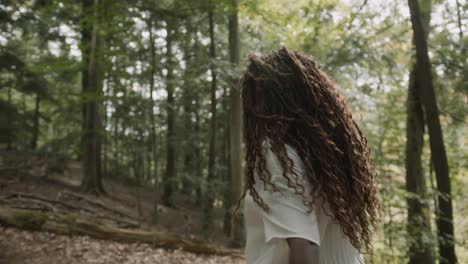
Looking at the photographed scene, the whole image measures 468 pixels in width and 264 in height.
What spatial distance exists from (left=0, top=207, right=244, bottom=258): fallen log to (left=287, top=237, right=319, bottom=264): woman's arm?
8.19 metres

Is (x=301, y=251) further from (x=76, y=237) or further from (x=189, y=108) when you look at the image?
(x=189, y=108)

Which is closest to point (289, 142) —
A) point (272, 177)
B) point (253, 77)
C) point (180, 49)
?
point (272, 177)

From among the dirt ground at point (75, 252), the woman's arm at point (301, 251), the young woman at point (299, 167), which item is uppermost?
the young woman at point (299, 167)

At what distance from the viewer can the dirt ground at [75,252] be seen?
23.6ft

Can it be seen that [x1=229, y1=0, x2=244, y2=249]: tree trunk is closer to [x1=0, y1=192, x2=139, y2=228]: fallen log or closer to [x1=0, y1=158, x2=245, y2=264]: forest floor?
[x1=0, y1=158, x2=245, y2=264]: forest floor

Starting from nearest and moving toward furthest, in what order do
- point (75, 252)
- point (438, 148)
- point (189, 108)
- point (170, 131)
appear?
point (438, 148) → point (75, 252) → point (170, 131) → point (189, 108)

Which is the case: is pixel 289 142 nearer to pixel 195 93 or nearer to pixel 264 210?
pixel 264 210

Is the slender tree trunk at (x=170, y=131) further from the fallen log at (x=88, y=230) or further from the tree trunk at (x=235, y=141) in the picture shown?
the fallen log at (x=88, y=230)

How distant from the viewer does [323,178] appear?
4.53 feet

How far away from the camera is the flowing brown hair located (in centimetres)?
138

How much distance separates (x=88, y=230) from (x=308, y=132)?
27.6 feet

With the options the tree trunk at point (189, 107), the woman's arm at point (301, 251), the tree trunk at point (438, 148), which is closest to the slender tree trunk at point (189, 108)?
the tree trunk at point (189, 107)

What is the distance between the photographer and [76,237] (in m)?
8.48

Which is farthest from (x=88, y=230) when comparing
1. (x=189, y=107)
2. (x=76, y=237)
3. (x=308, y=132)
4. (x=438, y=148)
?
(x=189, y=107)
